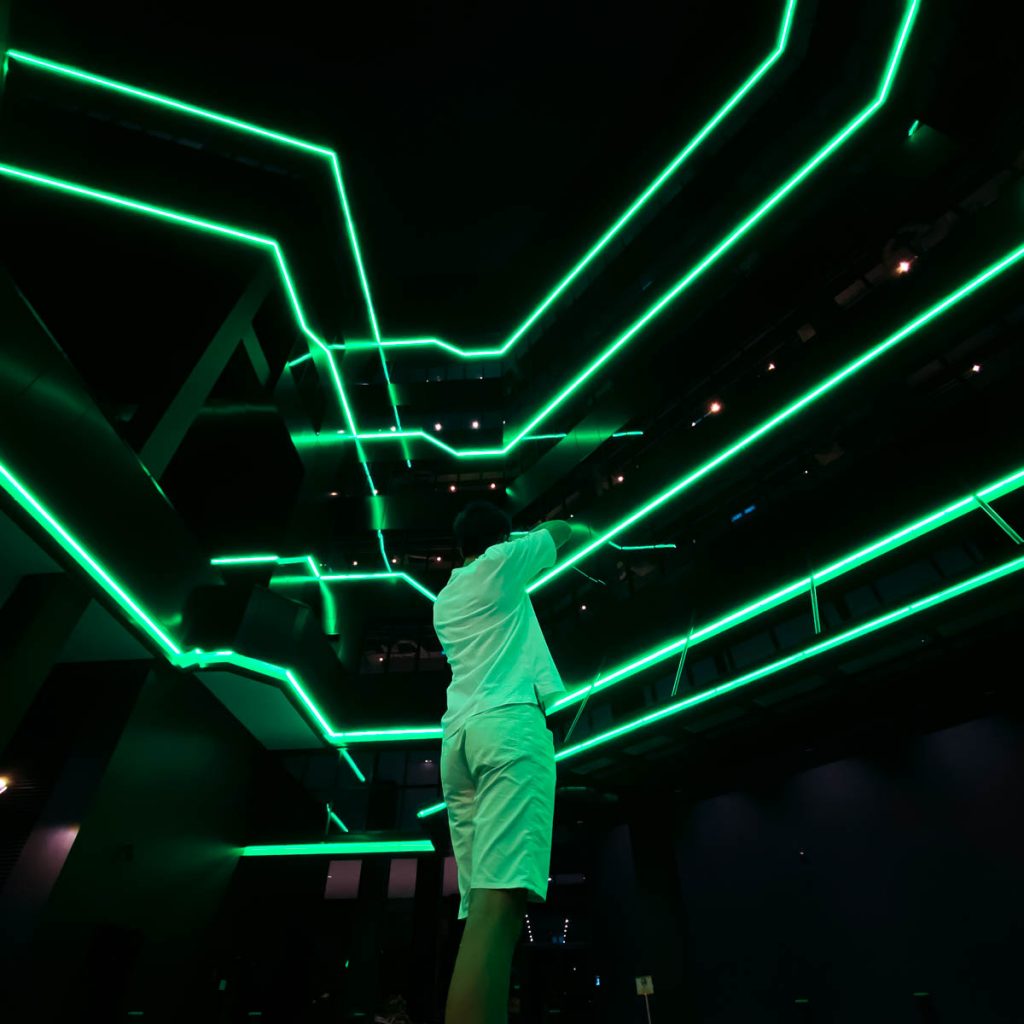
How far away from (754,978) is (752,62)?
11.3 meters

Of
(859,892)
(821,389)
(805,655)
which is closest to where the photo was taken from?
(805,655)

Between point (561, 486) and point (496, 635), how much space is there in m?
9.95

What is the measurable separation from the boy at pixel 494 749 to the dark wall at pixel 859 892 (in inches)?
245

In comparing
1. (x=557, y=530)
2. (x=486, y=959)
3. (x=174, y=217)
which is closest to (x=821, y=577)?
(x=557, y=530)

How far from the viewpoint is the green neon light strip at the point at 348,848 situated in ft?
27.6

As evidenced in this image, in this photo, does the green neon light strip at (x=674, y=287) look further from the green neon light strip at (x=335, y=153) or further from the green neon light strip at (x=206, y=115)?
the green neon light strip at (x=206, y=115)

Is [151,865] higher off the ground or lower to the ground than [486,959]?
higher

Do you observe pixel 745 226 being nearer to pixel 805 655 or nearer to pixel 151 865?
pixel 805 655

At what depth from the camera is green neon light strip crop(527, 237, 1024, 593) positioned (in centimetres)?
438

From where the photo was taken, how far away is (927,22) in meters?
5.37

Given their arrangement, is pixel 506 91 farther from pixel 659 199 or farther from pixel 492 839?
pixel 492 839

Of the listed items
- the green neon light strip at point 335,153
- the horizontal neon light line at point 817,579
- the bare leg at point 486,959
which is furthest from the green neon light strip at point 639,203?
the bare leg at point 486,959

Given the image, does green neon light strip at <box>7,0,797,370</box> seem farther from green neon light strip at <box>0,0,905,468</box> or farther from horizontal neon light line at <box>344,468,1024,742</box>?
horizontal neon light line at <box>344,468,1024,742</box>

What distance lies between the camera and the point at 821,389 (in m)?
5.27
